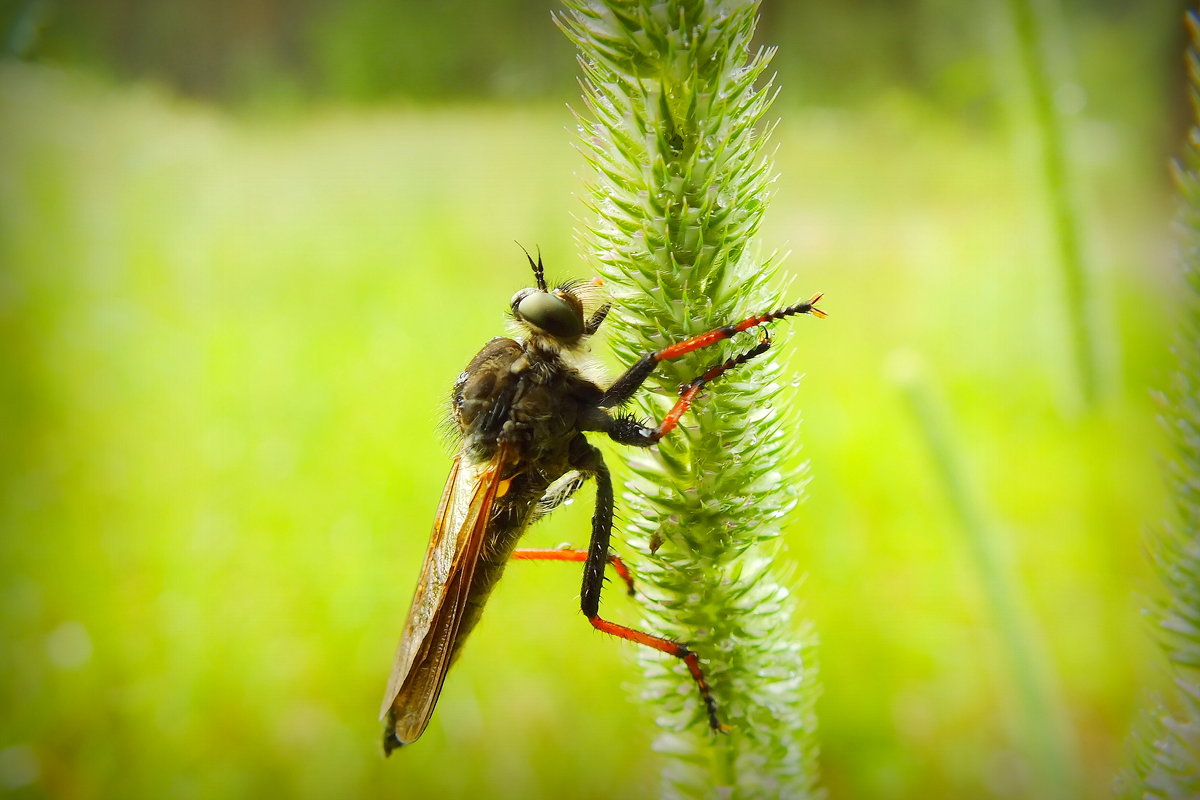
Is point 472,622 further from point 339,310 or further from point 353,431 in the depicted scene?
point 339,310

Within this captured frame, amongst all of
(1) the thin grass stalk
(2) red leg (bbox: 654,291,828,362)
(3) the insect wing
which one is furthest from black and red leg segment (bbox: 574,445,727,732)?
(1) the thin grass stalk

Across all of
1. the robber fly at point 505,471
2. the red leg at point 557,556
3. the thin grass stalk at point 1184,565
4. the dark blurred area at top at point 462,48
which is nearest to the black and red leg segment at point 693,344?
the robber fly at point 505,471

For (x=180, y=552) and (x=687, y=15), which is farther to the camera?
(x=180, y=552)

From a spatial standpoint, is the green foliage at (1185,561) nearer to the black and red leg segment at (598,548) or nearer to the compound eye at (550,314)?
the black and red leg segment at (598,548)

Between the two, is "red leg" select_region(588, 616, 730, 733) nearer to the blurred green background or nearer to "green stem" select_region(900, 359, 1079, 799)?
"green stem" select_region(900, 359, 1079, 799)

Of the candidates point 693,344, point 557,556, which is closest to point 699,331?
point 693,344

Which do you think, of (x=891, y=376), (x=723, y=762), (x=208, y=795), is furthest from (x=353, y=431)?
(x=723, y=762)
